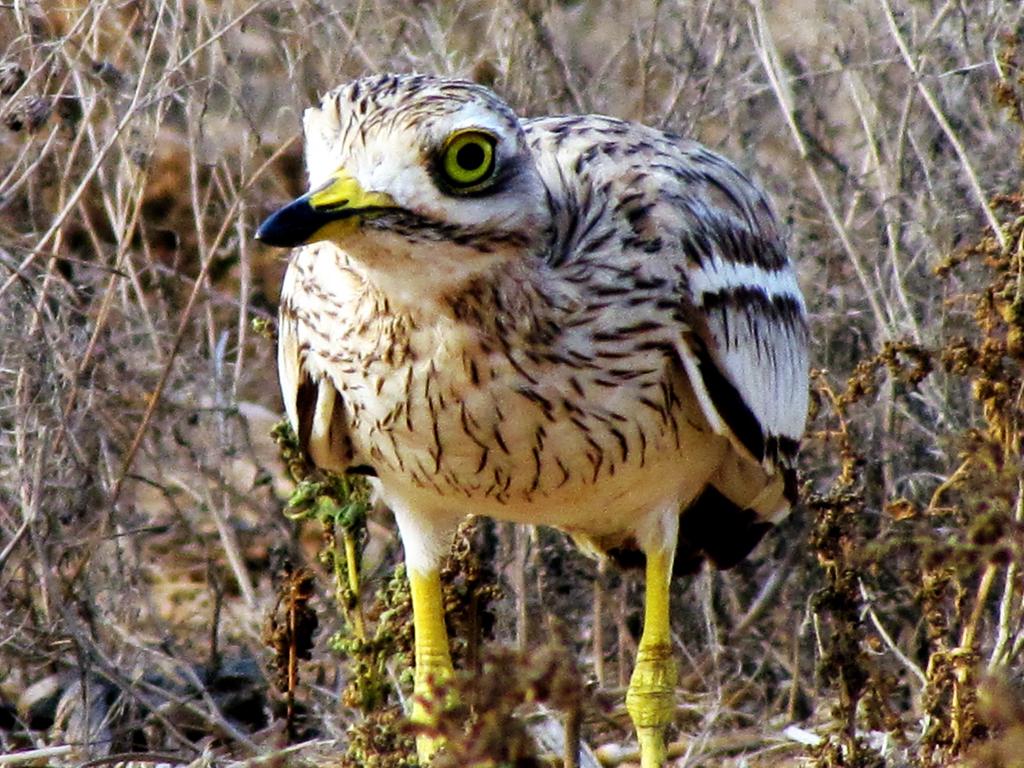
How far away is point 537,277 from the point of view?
3662 millimetres

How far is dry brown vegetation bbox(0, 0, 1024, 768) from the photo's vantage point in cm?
437

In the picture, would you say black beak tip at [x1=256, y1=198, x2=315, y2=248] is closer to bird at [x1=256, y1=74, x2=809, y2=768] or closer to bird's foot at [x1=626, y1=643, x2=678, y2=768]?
Result: bird at [x1=256, y1=74, x2=809, y2=768]

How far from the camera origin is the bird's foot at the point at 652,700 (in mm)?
4410

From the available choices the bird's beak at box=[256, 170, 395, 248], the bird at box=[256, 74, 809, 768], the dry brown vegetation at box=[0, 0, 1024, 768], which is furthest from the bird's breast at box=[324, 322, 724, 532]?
the bird's beak at box=[256, 170, 395, 248]

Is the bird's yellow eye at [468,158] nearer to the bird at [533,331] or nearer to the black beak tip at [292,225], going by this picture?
the bird at [533,331]

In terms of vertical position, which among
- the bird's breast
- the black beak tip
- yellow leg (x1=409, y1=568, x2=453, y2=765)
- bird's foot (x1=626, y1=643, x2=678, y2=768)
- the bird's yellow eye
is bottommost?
bird's foot (x1=626, y1=643, x2=678, y2=768)

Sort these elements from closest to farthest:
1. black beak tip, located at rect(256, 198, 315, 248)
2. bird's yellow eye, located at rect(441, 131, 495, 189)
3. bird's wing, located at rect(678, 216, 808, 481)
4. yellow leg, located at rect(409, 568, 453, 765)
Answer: black beak tip, located at rect(256, 198, 315, 248) < bird's yellow eye, located at rect(441, 131, 495, 189) < bird's wing, located at rect(678, 216, 808, 481) < yellow leg, located at rect(409, 568, 453, 765)

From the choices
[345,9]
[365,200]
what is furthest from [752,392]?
[345,9]

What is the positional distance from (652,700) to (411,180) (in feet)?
5.36

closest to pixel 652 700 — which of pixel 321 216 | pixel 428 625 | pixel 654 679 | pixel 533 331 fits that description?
pixel 654 679

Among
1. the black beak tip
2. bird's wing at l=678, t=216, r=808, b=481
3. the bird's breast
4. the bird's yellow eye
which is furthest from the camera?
bird's wing at l=678, t=216, r=808, b=481

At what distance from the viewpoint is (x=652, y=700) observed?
14.5 feet

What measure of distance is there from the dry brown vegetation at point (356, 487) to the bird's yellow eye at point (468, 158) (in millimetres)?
910

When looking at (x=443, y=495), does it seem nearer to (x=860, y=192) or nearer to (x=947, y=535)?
(x=947, y=535)
